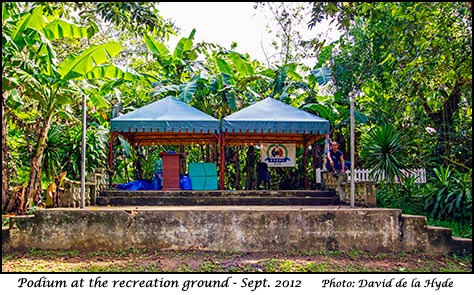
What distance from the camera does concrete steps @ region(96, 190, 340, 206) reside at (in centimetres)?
895

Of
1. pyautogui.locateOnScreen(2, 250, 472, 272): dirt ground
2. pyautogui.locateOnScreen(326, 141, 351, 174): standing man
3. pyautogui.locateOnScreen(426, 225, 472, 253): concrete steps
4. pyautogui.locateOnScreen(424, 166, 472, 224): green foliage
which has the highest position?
pyautogui.locateOnScreen(326, 141, 351, 174): standing man

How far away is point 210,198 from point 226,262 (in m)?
2.52

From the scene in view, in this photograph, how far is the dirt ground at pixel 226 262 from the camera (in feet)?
20.5

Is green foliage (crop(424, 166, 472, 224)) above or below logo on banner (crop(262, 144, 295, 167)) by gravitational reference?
below

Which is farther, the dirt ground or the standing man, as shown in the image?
the standing man

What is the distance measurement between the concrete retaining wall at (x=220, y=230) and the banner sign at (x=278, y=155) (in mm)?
5591

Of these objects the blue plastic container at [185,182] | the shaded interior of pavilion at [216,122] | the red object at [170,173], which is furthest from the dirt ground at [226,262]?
the blue plastic container at [185,182]

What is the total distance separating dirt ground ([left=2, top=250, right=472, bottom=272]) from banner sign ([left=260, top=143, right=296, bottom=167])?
5867mm

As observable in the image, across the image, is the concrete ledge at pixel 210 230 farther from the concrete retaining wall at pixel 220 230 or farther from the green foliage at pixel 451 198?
the green foliage at pixel 451 198

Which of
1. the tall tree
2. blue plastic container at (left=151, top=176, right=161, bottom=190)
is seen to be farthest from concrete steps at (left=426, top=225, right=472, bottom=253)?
blue plastic container at (left=151, top=176, right=161, bottom=190)

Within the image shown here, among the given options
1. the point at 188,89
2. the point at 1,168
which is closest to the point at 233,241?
the point at 1,168

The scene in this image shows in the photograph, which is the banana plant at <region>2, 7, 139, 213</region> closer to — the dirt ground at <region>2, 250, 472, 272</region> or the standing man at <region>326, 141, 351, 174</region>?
the dirt ground at <region>2, 250, 472, 272</region>

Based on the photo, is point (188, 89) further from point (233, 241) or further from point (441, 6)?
point (441, 6)

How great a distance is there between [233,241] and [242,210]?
1.70 ft
